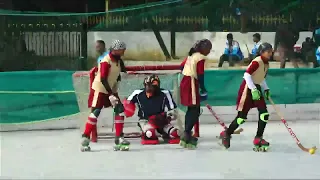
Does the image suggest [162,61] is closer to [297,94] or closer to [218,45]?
[218,45]

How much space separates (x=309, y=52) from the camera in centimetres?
1229

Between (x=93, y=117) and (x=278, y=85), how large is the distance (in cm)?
439

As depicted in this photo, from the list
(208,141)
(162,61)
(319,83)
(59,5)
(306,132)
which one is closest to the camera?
(208,141)

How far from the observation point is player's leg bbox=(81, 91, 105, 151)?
28.9 feet

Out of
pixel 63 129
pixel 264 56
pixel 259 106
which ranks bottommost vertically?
pixel 63 129

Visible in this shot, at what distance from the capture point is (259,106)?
873 cm

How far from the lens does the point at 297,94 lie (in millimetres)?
12023

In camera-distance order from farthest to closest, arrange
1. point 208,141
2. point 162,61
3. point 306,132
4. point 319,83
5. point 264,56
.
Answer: point 319,83
point 162,61
point 306,132
point 208,141
point 264,56

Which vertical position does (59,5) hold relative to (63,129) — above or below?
above

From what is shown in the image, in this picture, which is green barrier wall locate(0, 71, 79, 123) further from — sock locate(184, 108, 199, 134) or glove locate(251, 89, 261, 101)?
glove locate(251, 89, 261, 101)

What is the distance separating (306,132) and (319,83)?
5.99 feet

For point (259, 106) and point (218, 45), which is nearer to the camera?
point (259, 106)

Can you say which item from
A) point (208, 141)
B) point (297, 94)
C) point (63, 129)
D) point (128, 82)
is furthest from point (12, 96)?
point (297, 94)

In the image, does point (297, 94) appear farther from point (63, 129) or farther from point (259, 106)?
point (63, 129)
